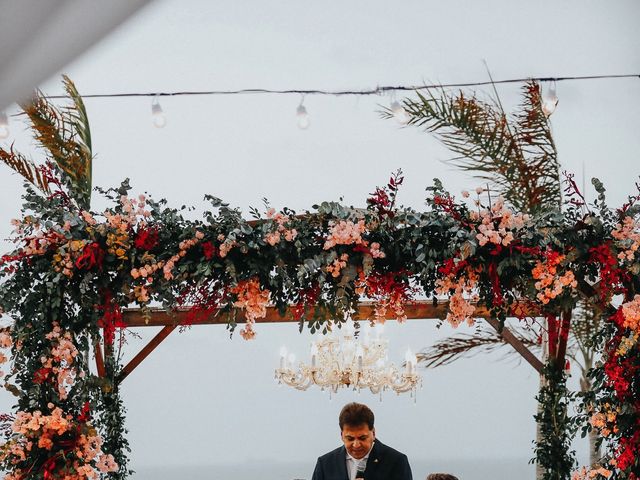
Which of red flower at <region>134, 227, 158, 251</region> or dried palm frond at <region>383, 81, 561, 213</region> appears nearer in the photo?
red flower at <region>134, 227, 158, 251</region>

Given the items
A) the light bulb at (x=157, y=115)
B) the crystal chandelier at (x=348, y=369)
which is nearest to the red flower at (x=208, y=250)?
the light bulb at (x=157, y=115)

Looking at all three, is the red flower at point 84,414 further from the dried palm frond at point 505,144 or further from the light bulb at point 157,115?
the dried palm frond at point 505,144

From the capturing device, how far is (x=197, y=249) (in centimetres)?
461

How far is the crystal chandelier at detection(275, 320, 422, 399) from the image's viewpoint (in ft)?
23.2

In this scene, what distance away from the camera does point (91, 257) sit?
4469 millimetres

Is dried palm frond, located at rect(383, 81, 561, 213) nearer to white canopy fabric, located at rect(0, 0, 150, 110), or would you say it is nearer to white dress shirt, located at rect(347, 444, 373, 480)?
white dress shirt, located at rect(347, 444, 373, 480)

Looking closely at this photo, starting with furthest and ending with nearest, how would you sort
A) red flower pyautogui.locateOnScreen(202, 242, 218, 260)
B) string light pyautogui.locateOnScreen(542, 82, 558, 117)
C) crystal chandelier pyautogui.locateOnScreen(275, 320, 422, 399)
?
crystal chandelier pyautogui.locateOnScreen(275, 320, 422, 399) < string light pyautogui.locateOnScreen(542, 82, 558, 117) < red flower pyautogui.locateOnScreen(202, 242, 218, 260)

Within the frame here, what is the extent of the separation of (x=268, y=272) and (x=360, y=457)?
1.22m

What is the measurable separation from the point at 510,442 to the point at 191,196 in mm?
5194

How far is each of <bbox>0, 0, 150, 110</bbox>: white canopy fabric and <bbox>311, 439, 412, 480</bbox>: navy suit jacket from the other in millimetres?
4048

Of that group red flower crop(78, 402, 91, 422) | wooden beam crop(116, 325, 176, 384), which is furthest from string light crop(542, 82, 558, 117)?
red flower crop(78, 402, 91, 422)

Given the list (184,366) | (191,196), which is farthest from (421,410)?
(191,196)

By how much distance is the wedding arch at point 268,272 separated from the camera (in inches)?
176

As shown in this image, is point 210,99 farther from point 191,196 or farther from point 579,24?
point 579,24
